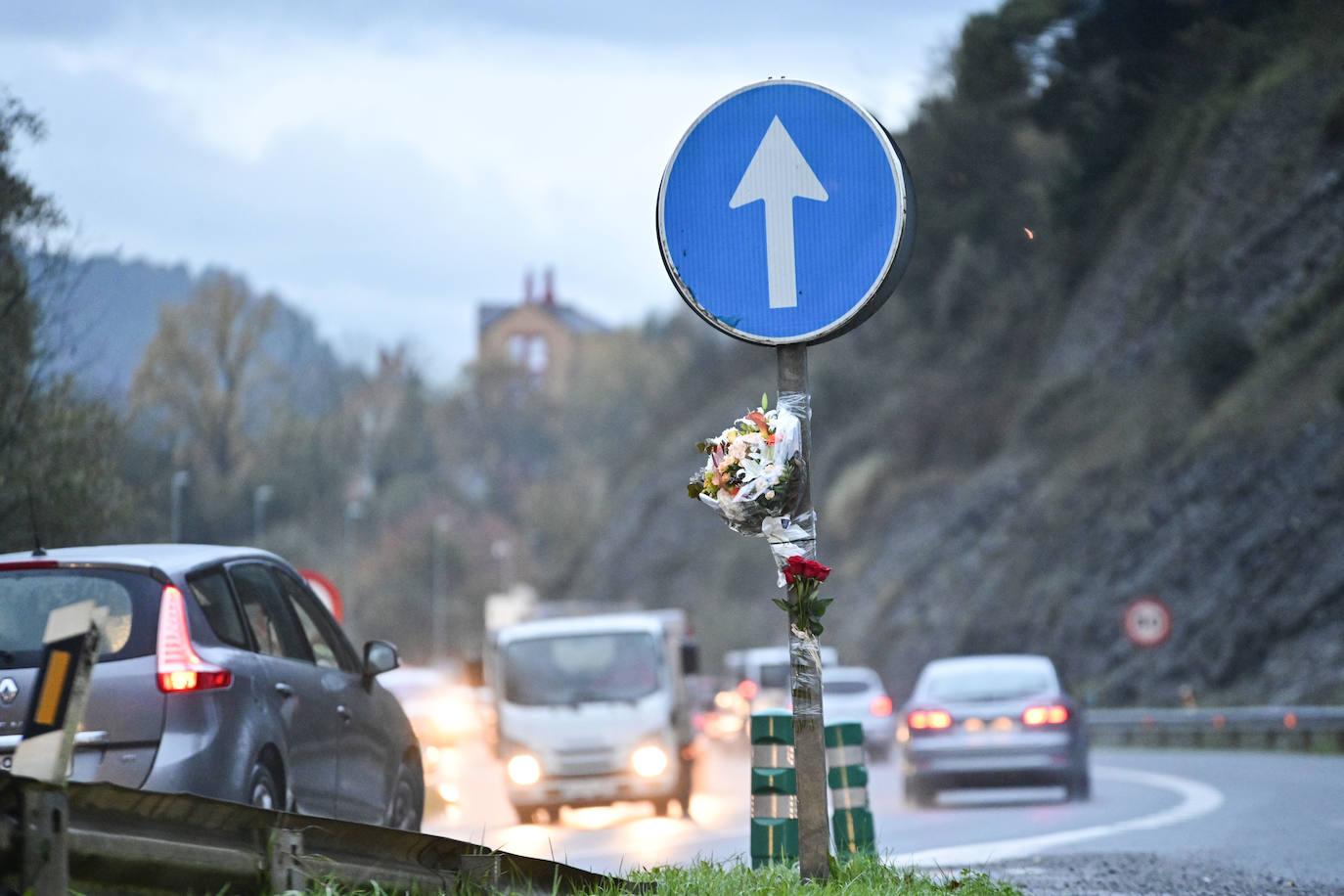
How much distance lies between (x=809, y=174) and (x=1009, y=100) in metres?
54.5

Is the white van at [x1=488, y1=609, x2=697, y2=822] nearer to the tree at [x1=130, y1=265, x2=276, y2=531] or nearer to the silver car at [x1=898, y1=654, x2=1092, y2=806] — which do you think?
the silver car at [x1=898, y1=654, x2=1092, y2=806]

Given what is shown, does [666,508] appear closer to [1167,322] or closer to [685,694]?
[1167,322]

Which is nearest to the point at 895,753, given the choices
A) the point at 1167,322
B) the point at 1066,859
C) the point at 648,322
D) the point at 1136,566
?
the point at 1136,566

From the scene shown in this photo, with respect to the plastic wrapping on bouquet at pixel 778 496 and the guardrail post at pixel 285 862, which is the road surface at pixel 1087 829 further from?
the guardrail post at pixel 285 862

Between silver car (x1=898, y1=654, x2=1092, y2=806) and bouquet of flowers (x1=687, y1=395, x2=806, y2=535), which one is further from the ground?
bouquet of flowers (x1=687, y1=395, x2=806, y2=535)

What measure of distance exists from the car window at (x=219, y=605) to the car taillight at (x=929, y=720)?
1307 centimetres

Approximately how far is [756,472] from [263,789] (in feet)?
8.32

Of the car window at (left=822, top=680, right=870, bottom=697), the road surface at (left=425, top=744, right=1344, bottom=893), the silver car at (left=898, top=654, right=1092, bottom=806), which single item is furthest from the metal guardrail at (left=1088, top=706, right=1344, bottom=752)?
the silver car at (left=898, top=654, right=1092, bottom=806)

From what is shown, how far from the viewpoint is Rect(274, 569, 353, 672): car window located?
9656mm

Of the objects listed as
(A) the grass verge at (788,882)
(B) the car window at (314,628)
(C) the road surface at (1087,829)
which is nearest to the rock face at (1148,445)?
(C) the road surface at (1087,829)

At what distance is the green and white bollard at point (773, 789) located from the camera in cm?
966

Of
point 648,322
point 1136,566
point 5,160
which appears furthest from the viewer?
point 648,322

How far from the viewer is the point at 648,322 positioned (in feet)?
495

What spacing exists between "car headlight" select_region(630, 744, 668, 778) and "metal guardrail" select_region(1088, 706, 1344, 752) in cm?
1276
